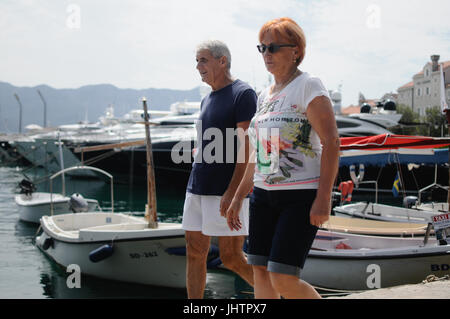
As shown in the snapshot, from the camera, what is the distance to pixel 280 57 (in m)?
3.03

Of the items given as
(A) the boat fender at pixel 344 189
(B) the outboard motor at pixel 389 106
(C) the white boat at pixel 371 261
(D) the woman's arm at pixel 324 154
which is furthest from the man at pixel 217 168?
(B) the outboard motor at pixel 389 106

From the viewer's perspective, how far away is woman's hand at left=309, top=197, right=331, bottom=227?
268 cm

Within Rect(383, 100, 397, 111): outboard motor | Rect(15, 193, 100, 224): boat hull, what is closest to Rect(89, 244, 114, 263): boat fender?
Rect(15, 193, 100, 224): boat hull

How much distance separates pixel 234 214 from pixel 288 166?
68 cm

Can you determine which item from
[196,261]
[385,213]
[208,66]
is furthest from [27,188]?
[208,66]

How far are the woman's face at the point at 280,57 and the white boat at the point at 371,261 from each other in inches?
275

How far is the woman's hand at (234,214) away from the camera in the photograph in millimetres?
3348

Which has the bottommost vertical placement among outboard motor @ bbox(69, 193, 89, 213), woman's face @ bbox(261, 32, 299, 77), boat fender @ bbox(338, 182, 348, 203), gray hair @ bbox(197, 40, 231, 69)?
outboard motor @ bbox(69, 193, 89, 213)

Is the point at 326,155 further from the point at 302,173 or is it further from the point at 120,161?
the point at 120,161

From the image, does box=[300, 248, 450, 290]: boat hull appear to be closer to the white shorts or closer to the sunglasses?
the white shorts

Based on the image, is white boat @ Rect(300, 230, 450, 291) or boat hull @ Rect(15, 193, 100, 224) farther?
boat hull @ Rect(15, 193, 100, 224)

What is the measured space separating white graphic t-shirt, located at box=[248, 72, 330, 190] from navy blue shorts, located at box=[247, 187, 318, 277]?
0.18ft

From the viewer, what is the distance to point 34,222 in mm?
20969

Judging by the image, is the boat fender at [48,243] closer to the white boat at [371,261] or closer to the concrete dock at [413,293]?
the white boat at [371,261]
